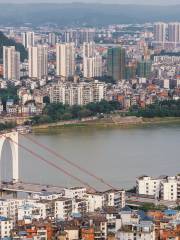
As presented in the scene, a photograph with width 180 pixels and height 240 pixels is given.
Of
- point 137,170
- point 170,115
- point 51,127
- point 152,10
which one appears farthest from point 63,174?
point 152,10

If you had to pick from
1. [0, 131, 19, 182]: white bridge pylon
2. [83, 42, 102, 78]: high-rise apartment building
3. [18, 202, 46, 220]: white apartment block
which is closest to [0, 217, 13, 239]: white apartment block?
[18, 202, 46, 220]: white apartment block

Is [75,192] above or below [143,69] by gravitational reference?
above

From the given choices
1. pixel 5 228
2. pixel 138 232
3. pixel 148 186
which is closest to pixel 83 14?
pixel 148 186

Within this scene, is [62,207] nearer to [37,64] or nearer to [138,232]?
[138,232]

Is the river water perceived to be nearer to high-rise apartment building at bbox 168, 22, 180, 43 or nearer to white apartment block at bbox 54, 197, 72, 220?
white apartment block at bbox 54, 197, 72, 220

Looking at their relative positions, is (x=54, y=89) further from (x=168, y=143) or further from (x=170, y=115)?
(x=168, y=143)

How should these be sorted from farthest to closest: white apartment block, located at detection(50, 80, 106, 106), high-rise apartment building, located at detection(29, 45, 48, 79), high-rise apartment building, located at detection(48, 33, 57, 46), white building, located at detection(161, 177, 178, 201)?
high-rise apartment building, located at detection(48, 33, 57, 46)
high-rise apartment building, located at detection(29, 45, 48, 79)
white apartment block, located at detection(50, 80, 106, 106)
white building, located at detection(161, 177, 178, 201)
